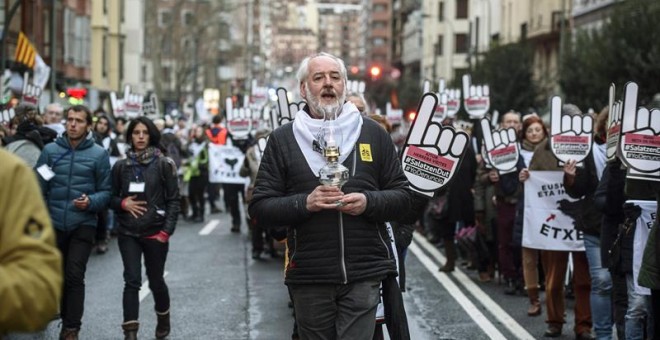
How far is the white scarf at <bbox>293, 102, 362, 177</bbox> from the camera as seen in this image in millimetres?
5602

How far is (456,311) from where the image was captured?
11711 mm

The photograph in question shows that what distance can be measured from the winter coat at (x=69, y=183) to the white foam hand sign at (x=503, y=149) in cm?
483

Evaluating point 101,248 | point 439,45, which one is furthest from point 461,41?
point 101,248

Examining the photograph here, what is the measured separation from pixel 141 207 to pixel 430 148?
9.94ft

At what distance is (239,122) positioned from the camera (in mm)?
20953

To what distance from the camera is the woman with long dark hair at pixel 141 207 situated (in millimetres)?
9414

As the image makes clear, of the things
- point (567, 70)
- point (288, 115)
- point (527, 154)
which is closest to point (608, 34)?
point (567, 70)

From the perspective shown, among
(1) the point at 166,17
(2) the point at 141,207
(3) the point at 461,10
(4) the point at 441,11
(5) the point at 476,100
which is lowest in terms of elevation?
(2) the point at 141,207

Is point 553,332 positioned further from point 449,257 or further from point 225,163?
point 225,163

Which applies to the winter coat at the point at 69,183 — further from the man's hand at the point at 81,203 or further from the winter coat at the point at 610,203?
the winter coat at the point at 610,203

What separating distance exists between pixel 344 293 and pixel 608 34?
97.4 feet

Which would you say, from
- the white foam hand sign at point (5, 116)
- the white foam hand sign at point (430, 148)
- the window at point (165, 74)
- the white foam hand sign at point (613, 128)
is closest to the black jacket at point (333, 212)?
the white foam hand sign at point (430, 148)

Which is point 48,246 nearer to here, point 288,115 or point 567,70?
point 288,115

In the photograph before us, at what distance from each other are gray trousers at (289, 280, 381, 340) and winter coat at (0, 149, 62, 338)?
2.64 metres
